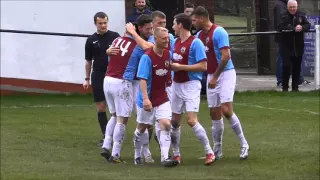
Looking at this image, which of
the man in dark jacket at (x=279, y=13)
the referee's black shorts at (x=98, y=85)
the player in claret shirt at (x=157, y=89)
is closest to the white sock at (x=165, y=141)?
the player in claret shirt at (x=157, y=89)

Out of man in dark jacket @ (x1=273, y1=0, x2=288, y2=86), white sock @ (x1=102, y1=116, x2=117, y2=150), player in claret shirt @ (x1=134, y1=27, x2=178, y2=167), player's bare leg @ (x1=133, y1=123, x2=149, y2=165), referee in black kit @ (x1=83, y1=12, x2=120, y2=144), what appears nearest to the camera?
player in claret shirt @ (x1=134, y1=27, x2=178, y2=167)

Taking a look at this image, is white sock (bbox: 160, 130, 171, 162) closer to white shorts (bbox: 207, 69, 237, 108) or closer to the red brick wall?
white shorts (bbox: 207, 69, 237, 108)

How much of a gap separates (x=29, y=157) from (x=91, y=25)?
802 centimetres

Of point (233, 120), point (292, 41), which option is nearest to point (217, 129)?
point (233, 120)

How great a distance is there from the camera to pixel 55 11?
61.1 ft

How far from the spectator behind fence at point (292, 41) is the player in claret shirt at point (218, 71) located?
8.16 meters

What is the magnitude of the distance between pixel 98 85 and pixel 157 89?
1803 millimetres

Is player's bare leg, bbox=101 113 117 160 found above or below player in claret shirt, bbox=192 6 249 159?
below

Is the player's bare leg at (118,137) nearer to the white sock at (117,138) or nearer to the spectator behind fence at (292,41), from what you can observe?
the white sock at (117,138)

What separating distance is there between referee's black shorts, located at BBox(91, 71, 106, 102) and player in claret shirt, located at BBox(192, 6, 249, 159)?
182 cm

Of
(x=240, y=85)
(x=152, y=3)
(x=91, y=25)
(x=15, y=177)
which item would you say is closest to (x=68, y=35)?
(x=91, y=25)

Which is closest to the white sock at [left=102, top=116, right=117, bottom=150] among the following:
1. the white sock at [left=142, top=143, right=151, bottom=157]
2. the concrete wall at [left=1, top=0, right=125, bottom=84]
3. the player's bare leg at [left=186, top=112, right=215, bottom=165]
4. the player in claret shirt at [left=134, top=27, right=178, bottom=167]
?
the white sock at [left=142, top=143, right=151, bottom=157]

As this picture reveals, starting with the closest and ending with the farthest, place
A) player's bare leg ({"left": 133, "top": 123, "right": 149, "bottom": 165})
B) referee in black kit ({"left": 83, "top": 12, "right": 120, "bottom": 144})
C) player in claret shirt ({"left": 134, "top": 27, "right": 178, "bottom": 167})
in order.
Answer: player in claret shirt ({"left": 134, "top": 27, "right": 178, "bottom": 167}) < player's bare leg ({"left": 133, "top": 123, "right": 149, "bottom": 165}) < referee in black kit ({"left": 83, "top": 12, "right": 120, "bottom": 144})

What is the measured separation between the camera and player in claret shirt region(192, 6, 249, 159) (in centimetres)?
1014
